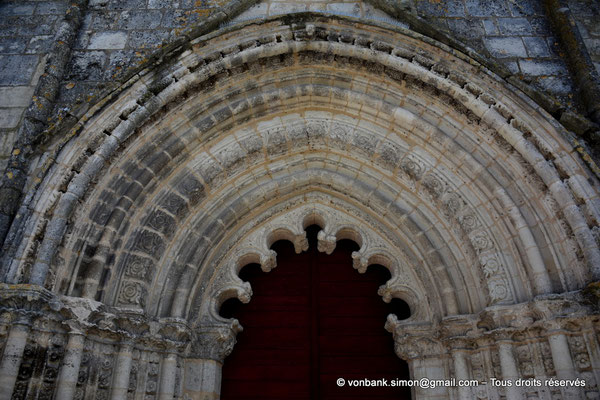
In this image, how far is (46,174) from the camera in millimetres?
3934

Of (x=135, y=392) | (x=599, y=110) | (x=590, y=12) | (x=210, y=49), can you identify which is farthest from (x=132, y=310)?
(x=590, y=12)

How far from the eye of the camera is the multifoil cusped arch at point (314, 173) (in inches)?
153

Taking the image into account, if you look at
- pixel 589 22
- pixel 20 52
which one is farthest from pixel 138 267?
pixel 589 22

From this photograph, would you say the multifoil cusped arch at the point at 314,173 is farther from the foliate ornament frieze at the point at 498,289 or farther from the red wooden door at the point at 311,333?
the red wooden door at the point at 311,333

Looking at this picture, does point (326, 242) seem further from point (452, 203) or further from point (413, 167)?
point (452, 203)

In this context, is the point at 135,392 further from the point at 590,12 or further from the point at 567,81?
the point at 590,12

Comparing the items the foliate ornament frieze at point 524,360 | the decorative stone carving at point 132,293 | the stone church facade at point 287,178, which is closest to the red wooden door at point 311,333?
the stone church facade at point 287,178

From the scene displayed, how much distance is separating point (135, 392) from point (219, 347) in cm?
77

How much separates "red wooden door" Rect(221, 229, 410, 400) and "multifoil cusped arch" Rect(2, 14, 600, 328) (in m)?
0.28

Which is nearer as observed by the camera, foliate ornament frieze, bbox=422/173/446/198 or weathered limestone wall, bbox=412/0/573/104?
foliate ornament frieze, bbox=422/173/446/198

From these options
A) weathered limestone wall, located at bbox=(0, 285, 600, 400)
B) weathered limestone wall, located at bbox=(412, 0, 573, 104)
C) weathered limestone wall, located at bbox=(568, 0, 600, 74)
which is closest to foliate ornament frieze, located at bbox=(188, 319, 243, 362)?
weathered limestone wall, located at bbox=(0, 285, 600, 400)

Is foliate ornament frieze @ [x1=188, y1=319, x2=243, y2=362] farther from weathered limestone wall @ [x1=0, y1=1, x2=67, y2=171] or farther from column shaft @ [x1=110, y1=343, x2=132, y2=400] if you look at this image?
weathered limestone wall @ [x1=0, y1=1, x2=67, y2=171]

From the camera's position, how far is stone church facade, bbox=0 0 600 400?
12.0 feet

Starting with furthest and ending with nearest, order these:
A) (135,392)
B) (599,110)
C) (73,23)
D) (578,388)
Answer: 1. (73,23)
2. (599,110)
3. (135,392)
4. (578,388)
